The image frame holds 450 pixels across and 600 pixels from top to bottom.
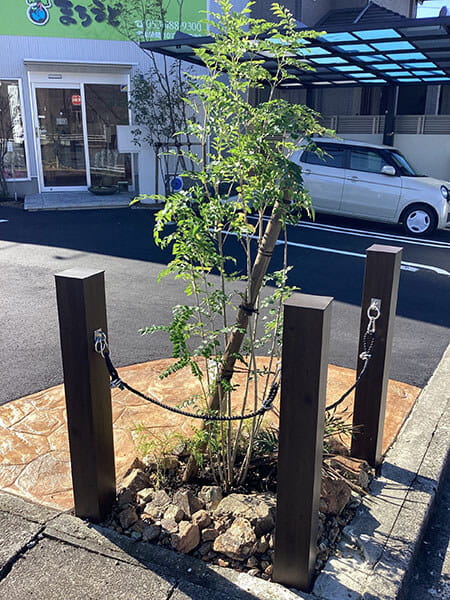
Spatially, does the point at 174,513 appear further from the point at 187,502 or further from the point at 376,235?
A: the point at 376,235

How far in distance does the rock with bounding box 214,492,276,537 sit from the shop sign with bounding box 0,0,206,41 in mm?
12542

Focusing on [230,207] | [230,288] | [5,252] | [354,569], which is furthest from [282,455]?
[5,252]

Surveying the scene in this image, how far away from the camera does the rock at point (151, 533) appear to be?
2.57 m

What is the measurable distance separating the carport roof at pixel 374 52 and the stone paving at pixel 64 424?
5.55 m

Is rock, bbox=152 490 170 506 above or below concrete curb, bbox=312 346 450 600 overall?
above

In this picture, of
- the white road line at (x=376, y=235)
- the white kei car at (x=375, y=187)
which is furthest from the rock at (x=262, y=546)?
the white kei car at (x=375, y=187)

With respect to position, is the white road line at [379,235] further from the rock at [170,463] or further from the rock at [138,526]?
the rock at [138,526]

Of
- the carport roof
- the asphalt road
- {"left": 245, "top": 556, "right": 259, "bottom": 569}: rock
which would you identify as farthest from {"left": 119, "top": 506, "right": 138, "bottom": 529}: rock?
the carport roof

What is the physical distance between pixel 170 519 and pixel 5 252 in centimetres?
691

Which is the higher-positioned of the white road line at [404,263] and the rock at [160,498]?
the rock at [160,498]

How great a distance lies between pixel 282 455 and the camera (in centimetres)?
229

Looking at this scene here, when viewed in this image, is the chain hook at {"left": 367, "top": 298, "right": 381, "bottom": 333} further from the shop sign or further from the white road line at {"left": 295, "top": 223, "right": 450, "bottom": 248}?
the shop sign

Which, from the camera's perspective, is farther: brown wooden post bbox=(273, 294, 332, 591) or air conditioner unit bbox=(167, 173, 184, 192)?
air conditioner unit bbox=(167, 173, 184, 192)

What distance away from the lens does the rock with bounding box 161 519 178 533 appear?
2580 mm
